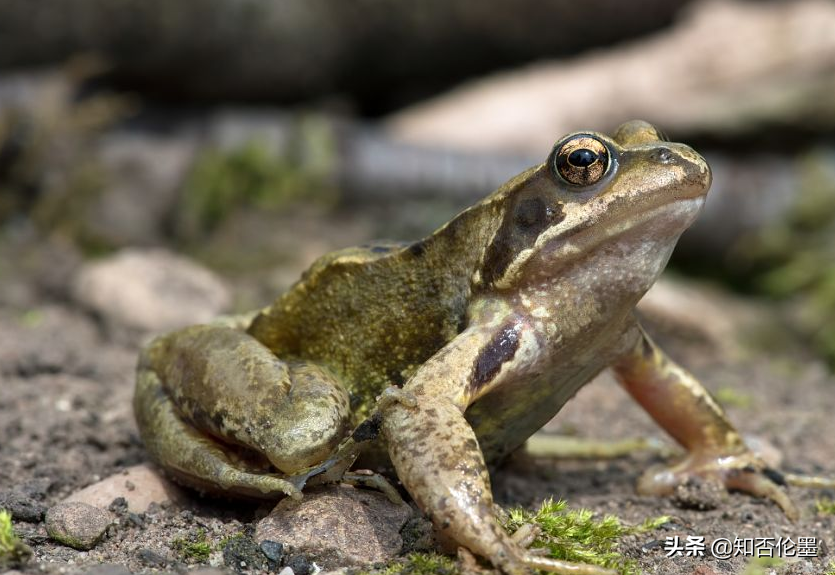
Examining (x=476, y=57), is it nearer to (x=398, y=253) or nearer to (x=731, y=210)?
(x=731, y=210)

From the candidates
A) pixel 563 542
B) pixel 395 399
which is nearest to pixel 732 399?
pixel 563 542

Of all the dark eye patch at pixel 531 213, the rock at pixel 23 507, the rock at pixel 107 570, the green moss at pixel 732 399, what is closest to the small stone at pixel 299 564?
the rock at pixel 107 570

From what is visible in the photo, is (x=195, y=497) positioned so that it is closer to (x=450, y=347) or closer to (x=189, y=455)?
(x=189, y=455)

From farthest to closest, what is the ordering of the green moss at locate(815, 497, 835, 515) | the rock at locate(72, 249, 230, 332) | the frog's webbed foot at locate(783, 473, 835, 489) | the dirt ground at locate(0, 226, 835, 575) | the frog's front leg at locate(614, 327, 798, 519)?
the rock at locate(72, 249, 230, 332), the frog's webbed foot at locate(783, 473, 835, 489), the frog's front leg at locate(614, 327, 798, 519), the green moss at locate(815, 497, 835, 515), the dirt ground at locate(0, 226, 835, 575)

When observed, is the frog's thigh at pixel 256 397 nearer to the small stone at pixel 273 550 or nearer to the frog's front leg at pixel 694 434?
the small stone at pixel 273 550

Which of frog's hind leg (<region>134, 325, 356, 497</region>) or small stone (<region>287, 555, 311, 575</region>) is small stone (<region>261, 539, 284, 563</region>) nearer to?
small stone (<region>287, 555, 311, 575</region>)

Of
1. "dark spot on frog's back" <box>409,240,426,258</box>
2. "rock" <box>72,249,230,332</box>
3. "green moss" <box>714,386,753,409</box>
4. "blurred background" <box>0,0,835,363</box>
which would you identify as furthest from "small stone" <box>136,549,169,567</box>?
"green moss" <box>714,386,753,409</box>
